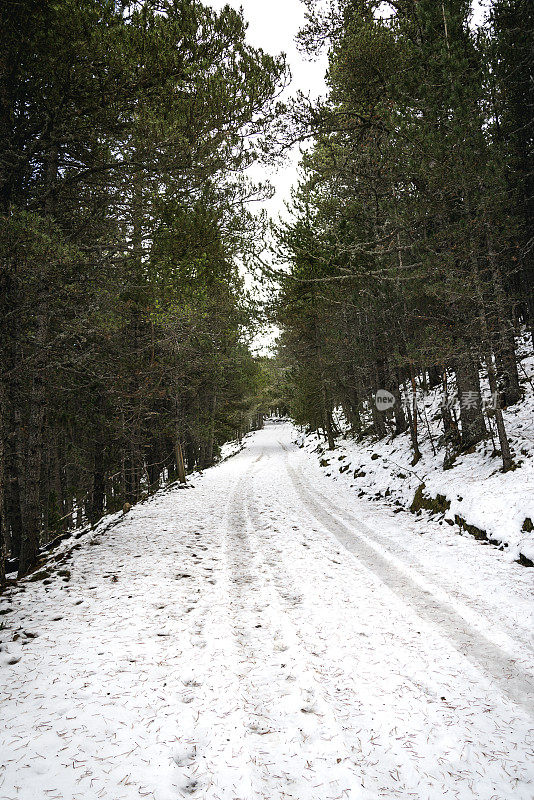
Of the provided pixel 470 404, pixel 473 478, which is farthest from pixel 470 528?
pixel 470 404

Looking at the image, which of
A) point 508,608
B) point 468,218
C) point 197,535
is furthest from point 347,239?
point 508,608

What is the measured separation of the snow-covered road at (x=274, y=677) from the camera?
8.62 feet

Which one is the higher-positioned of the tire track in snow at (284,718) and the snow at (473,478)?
the snow at (473,478)

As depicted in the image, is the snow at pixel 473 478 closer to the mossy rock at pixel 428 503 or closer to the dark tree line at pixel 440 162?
the mossy rock at pixel 428 503

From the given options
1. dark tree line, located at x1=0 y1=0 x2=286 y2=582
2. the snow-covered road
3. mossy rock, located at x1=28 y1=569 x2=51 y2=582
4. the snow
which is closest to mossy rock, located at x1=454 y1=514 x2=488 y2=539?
the snow

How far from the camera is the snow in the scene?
21.0ft

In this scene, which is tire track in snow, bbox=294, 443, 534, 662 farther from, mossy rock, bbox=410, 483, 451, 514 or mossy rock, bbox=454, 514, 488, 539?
mossy rock, bbox=410, 483, 451, 514

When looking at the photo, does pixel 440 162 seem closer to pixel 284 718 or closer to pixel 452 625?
pixel 452 625

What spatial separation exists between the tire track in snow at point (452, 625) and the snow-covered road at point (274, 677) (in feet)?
0.07

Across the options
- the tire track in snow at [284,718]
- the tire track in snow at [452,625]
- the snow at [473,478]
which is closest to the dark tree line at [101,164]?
the tire track in snow at [284,718]

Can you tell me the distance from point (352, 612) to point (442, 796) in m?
2.38

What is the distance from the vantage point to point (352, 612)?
486cm

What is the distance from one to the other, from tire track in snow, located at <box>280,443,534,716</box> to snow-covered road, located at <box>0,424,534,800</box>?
21 mm

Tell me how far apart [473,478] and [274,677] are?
642cm
